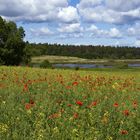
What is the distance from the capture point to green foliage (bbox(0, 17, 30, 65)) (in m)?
71.3

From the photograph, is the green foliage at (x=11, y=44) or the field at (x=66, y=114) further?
the green foliage at (x=11, y=44)

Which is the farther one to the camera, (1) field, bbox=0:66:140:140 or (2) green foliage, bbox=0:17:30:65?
(2) green foliage, bbox=0:17:30:65

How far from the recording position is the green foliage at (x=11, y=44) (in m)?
71.3

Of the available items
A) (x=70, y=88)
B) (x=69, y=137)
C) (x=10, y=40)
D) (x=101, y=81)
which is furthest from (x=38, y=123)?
(x=10, y=40)

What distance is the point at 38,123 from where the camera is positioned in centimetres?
779

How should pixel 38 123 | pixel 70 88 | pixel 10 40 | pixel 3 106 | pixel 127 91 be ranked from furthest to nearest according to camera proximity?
pixel 10 40
pixel 127 91
pixel 70 88
pixel 3 106
pixel 38 123

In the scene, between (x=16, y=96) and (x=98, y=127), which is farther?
(x=16, y=96)

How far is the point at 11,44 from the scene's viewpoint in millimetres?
72688

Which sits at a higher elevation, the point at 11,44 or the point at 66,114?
the point at 11,44

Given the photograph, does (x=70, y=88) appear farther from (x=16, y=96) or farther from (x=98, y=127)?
(x=98, y=127)

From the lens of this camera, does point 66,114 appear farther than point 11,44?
No

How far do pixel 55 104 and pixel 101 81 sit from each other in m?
4.57

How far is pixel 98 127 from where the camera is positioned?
8055 millimetres

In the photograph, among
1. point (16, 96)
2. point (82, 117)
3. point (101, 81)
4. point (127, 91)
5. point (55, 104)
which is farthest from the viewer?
point (101, 81)
